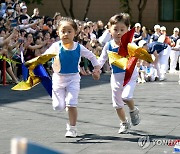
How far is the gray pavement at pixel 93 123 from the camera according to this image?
23.7 feet

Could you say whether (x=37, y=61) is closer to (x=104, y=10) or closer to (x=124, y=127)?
(x=124, y=127)

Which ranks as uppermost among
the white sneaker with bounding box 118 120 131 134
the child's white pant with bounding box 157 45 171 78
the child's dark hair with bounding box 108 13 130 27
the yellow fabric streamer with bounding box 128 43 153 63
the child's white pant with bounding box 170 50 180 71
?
the child's dark hair with bounding box 108 13 130 27

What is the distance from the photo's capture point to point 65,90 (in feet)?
26.3

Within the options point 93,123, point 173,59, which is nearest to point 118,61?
point 93,123

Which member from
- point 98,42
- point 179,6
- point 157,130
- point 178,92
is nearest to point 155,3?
point 179,6

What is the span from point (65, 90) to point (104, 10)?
1023 inches

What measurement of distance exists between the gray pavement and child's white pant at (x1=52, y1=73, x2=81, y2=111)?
18.3 inches

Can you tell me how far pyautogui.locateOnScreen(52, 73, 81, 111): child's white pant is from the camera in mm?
7883

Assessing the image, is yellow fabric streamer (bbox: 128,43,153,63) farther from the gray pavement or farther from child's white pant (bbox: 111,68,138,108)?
the gray pavement

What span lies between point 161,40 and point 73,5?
15.5 metres

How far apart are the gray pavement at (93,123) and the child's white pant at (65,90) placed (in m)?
0.46

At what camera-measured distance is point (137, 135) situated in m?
8.04

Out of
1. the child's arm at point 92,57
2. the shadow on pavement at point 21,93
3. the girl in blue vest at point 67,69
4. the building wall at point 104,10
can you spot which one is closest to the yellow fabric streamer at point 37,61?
the girl in blue vest at point 67,69

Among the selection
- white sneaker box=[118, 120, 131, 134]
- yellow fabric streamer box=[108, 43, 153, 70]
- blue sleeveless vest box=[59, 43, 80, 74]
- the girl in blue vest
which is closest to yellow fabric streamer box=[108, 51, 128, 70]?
yellow fabric streamer box=[108, 43, 153, 70]
